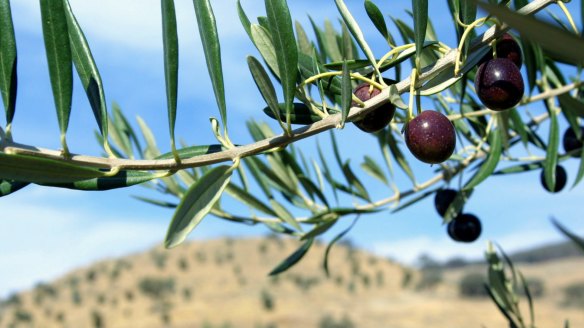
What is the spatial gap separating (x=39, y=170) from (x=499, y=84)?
612 mm

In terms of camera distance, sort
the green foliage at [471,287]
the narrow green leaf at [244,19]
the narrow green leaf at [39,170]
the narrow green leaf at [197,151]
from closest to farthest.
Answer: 1. the narrow green leaf at [39,170]
2. the narrow green leaf at [197,151]
3. the narrow green leaf at [244,19]
4. the green foliage at [471,287]

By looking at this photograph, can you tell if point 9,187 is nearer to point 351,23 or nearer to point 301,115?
point 301,115

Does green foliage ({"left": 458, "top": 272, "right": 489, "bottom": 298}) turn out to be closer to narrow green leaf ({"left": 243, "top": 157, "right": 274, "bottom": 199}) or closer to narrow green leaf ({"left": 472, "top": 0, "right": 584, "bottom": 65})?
narrow green leaf ({"left": 243, "top": 157, "right": 274, "bottom": 199})

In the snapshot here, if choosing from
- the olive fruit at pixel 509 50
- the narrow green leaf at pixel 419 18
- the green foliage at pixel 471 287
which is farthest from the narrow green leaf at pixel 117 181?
the green foliage at pixel 471 287

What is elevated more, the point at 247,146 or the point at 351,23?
the point at 351,23

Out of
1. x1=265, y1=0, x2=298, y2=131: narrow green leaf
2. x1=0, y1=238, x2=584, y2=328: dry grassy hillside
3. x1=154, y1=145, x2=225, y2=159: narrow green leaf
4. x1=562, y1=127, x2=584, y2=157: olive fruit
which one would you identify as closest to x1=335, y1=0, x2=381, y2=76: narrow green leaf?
x1=265, y1=0, x2=298, y2=131: narrow green leaf

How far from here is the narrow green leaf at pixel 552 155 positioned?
147 cm

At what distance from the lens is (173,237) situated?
73 cm

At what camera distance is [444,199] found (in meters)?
1.67

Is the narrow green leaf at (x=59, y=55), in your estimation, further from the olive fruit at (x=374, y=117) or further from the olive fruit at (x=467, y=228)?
the olive fruit at (x=467, y=228)

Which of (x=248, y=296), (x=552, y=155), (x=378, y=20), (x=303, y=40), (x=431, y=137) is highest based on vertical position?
(x=303, y=40)

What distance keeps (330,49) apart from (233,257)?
37991 mm

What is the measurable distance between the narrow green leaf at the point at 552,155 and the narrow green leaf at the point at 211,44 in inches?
34.8

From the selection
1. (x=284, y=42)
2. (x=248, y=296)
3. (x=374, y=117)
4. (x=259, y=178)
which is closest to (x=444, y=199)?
(x=259, y=178)
